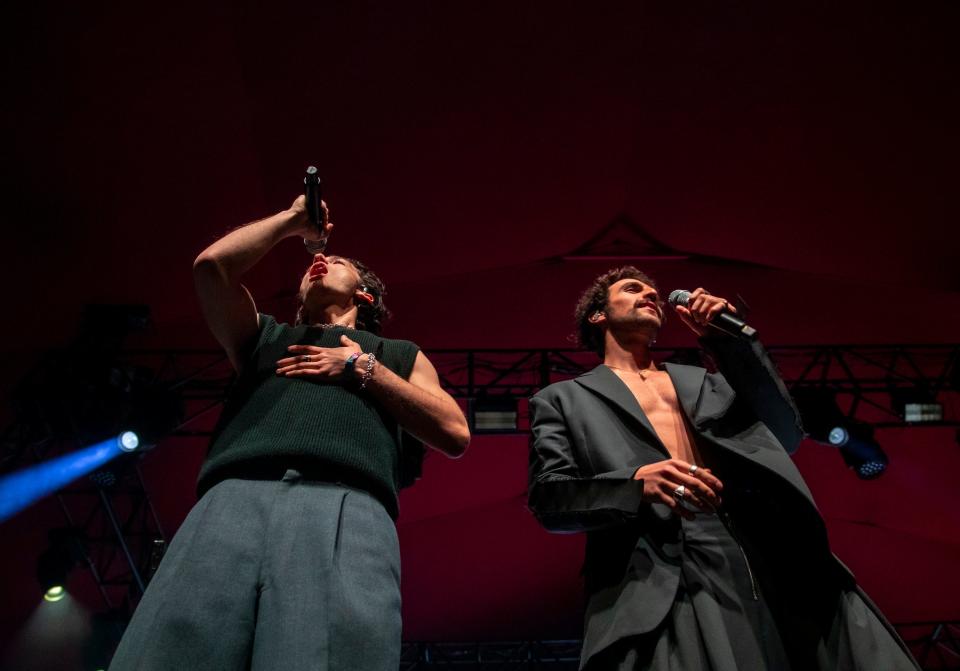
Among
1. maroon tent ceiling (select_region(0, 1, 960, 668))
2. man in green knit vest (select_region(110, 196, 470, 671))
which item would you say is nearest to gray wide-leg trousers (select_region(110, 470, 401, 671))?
man in green knit vest (select_region(110, 196, 470, 671))

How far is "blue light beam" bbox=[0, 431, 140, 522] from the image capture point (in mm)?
5574

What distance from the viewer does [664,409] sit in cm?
234

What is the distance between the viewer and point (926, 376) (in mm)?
6797

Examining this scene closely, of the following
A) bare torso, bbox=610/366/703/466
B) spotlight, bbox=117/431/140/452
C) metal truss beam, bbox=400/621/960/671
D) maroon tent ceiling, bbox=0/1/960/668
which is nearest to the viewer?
bare torso, bbox=610/366/703/466

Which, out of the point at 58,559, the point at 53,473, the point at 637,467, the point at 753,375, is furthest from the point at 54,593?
the point at 753,375

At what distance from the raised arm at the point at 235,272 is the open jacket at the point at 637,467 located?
936 mm

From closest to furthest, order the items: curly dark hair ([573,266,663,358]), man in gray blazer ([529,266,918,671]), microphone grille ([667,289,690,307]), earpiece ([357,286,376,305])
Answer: man in gray blazer ([529,266,918,671]) → microphone grille ([667,289,690,307]) → earpiece ([357,286,376,305]) → curly dark hair ([573,266,663,358])

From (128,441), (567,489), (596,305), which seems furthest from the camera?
(128,441)

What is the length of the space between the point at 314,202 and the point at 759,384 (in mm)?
1436

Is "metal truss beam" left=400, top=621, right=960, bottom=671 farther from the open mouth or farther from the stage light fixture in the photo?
the open mouth

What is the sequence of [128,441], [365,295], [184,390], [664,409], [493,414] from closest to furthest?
[664,409] → [365,295] → [128,441] → [493,414] → [184,390]

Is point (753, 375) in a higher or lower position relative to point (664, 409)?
higher

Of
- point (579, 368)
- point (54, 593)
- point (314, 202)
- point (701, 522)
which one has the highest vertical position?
point (314, 202)

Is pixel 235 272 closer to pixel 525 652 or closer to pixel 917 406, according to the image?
pixel 917 406
